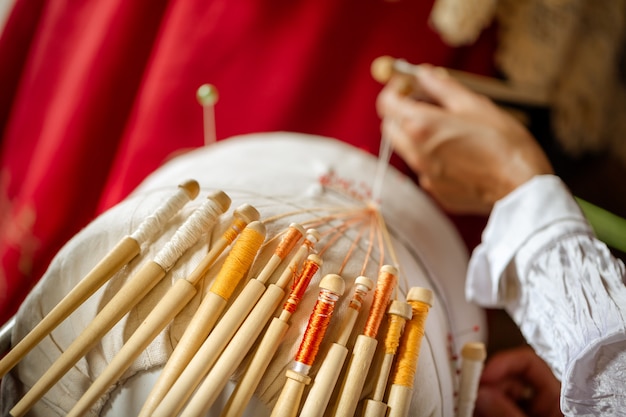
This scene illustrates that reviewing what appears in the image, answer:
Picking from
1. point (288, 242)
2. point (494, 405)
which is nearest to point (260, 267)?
point (288, 242)

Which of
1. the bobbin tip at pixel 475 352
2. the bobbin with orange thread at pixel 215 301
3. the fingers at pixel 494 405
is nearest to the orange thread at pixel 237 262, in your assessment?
the bobbin with orange thread at pixel 215 301

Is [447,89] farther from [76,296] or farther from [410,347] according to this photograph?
[76,296]

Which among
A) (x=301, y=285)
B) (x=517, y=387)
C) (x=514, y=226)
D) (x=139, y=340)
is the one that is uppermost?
(x=514, y=226)

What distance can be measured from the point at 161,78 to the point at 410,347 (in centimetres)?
87

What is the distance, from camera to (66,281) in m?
0.57

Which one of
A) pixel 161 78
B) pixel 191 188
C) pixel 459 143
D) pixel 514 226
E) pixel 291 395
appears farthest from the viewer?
Answer: pixel 161 78

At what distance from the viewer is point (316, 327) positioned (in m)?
0.48

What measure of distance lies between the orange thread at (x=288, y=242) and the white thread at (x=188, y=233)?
0.07 m

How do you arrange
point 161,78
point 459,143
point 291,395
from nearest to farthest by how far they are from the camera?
point 291,395 → point 459,143 → point 161,78

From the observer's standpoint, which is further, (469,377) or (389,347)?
(469,377)

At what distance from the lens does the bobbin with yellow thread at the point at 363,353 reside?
1.57 feet

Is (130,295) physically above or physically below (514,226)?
below

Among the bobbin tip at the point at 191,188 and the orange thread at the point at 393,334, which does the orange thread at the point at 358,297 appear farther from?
the bobbin tip at the point at 191,188

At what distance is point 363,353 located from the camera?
489mm
